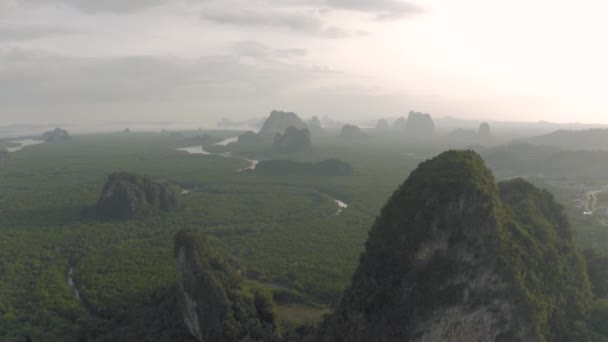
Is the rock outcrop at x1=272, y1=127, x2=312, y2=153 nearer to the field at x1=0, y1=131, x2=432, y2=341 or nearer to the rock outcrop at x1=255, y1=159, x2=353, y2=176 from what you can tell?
the rock outcrop at x1=255, y1=159, x2=353, y2=176

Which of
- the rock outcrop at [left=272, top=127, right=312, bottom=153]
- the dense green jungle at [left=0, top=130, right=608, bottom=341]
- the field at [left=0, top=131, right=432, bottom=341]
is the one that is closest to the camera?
the dense green jungle at [left=0, top=130, right=608, bottom=341]

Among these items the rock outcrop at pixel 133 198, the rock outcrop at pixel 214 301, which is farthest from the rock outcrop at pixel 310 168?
the rock outcrop at pixel 214 301

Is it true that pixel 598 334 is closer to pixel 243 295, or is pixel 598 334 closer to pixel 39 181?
pixel 243 295

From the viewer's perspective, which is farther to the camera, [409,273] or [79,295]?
[79,295]

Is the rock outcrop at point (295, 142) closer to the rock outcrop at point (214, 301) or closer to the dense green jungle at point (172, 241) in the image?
the dense green jungle at point (172, 241)

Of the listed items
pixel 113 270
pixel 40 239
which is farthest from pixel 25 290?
pixel 40 239

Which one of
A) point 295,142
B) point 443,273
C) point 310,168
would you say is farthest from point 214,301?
point 295,142

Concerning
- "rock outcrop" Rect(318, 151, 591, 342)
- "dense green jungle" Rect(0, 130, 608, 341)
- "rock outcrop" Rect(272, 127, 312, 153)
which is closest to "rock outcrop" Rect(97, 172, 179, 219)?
"dense green jungle" Rect(0, 130, 608, 341)
